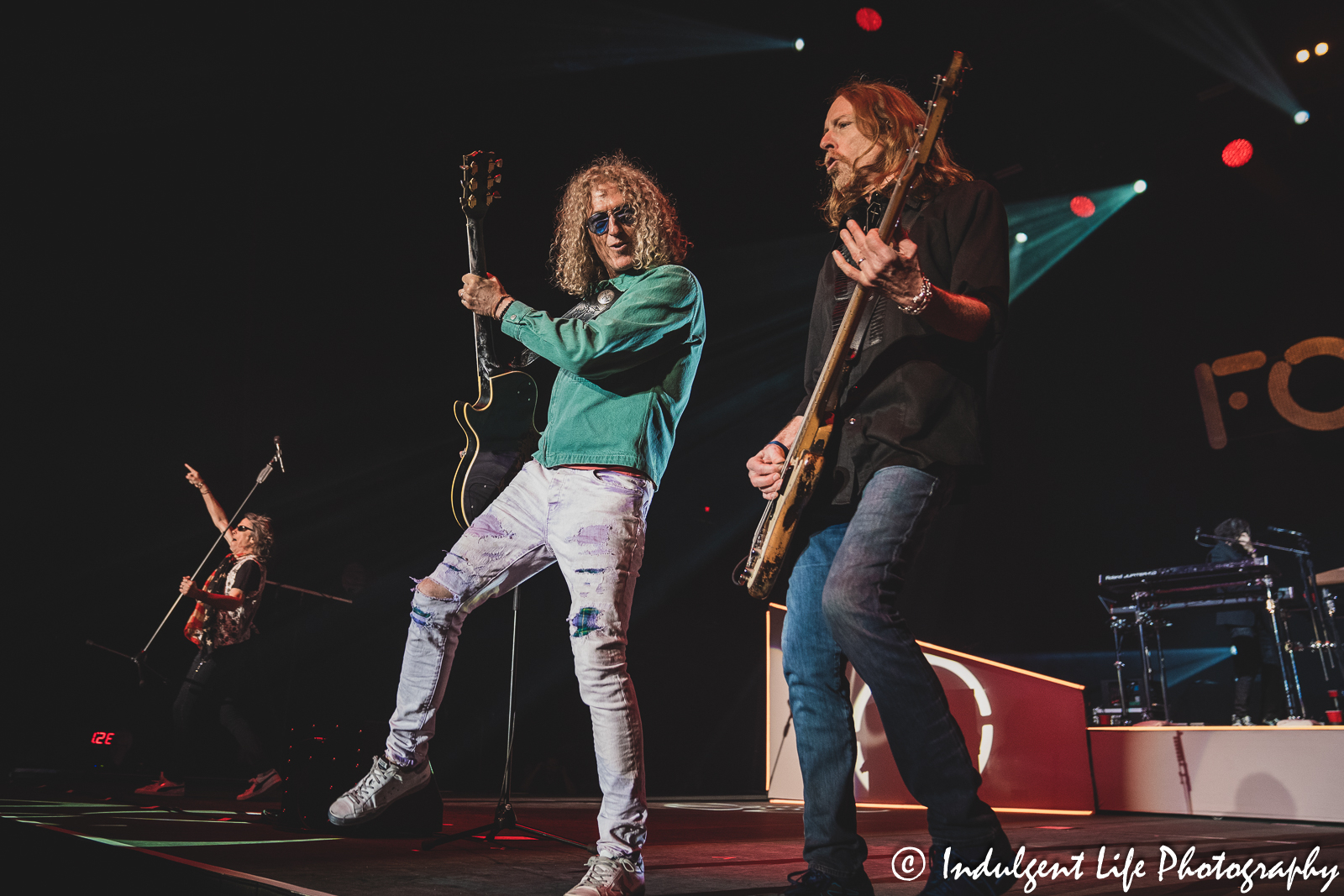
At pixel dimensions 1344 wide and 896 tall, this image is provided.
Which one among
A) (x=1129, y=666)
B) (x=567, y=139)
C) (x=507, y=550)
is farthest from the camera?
(x=1129, y=666)

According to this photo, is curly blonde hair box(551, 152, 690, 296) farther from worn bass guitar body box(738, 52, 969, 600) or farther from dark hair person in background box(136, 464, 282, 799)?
dark hair person in background box(136, 464, 282, 799)

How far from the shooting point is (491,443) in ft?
8.66

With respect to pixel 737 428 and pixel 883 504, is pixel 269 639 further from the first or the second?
pixel 883 504

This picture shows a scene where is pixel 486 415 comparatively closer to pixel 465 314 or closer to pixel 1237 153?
pixel 465 314

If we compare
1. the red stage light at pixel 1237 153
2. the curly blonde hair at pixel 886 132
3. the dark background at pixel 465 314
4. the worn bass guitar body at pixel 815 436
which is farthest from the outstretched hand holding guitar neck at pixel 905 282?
the red stage light at pixel 1237 153

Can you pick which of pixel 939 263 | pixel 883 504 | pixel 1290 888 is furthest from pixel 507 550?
pixel 1290 888

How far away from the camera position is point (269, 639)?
765 centimetres

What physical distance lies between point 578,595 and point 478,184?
1.48 metres

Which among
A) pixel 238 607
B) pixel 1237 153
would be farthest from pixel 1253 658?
pixel 238 607

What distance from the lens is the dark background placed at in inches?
236

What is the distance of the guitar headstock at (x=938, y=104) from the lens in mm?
1713

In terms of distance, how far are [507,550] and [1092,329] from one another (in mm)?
10434

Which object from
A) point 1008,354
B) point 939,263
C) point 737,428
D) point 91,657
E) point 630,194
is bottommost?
point 91,657

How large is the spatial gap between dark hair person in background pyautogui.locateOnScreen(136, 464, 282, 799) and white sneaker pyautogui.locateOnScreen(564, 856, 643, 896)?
4299mm
